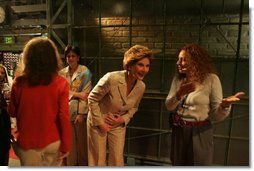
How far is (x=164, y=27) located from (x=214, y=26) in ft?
1.14

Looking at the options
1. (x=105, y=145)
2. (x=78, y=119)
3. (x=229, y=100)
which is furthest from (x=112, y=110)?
(x=229, y=100)

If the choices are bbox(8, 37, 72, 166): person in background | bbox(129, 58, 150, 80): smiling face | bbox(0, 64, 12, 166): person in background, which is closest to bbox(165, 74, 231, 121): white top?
bbox(129, 58, 150, 80): smiling face

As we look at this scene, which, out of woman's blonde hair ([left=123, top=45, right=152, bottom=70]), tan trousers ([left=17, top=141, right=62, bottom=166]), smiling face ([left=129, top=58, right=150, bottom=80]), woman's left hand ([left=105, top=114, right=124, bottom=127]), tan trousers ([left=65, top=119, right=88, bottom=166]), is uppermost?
woman's blonde hair ([left=123, top=45, right=152, bottom=70])

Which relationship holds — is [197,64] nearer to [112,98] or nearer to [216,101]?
[216,101]

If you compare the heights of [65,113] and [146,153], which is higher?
[65,113]

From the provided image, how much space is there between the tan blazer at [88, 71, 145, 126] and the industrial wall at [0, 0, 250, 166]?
461 millimetres

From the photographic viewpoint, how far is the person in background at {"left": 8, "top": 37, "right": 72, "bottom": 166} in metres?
0.92

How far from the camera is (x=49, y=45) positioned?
0.94 m

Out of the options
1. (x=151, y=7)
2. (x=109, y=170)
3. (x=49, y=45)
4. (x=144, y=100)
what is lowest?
(x=109, y=170)

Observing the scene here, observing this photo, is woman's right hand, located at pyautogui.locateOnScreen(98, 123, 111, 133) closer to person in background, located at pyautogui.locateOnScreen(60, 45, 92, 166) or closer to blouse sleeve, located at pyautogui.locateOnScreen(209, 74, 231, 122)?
person in background, located at pyautogui.locateOnScreen(60, 45, 92, 166)

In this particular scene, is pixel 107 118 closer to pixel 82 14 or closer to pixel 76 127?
pixel 76 127

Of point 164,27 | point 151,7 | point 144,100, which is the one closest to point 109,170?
point 144,100

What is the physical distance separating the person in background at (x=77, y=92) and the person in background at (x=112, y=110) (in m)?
0.16

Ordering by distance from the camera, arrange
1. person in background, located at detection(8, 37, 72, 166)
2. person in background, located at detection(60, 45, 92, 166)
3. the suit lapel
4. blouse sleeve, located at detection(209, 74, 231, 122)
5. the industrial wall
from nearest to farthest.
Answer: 1. person in background, located at detection(8, 37, 72, 166)
2. blouse sleeve, located at detection(209, 74, 231, 122)
3. the suit lapel
4. person in background, located at detection(60, 45, 92, 166)
5. the industrial wall
